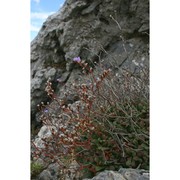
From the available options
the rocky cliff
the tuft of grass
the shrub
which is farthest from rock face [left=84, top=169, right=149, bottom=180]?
the rocky cliff

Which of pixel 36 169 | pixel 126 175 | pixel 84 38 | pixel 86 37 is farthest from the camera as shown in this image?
pixel 86 37

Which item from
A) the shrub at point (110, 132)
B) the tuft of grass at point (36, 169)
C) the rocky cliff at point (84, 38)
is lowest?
the tuft of grass at point (36, 169)

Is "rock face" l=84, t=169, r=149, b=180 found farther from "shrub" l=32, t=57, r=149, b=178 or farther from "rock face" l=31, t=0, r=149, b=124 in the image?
"rock face" l=31, t=0, r=149, b=124

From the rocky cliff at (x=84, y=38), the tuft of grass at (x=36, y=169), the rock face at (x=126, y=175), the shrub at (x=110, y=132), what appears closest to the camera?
the rock face at (x=126, y=175)

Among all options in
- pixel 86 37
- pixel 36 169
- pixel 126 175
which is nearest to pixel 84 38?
pixel 86 37

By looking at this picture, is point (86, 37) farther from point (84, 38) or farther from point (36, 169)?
point (36, 169)

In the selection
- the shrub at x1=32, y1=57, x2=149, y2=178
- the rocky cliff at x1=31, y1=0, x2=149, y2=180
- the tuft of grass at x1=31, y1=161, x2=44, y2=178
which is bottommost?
the tuft of grass at x1=31, y1=161, x2=44, y2=178

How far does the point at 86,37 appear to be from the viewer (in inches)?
132

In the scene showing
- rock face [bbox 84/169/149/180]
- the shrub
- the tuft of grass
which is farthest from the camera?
the tuft of grass

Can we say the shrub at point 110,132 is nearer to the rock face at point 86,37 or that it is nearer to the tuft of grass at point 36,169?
the tuft of grass at point 36,169

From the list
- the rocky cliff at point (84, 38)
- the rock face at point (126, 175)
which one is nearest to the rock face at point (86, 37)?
the rocky cliff at point (84, 38)

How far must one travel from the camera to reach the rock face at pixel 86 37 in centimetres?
319

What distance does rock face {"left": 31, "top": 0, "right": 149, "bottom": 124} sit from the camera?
10.5ft
